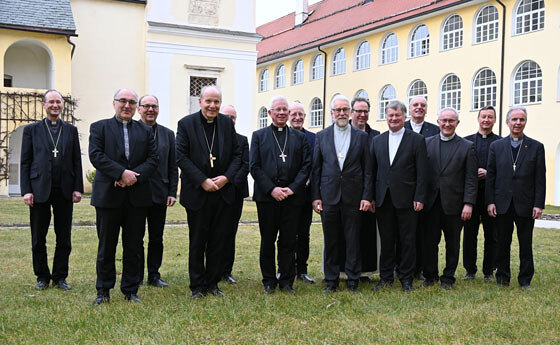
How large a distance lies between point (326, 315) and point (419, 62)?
87.4 ft

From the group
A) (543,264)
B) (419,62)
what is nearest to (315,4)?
(419,62)

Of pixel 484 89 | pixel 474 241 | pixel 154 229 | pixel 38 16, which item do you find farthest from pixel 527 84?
pixel 154 229

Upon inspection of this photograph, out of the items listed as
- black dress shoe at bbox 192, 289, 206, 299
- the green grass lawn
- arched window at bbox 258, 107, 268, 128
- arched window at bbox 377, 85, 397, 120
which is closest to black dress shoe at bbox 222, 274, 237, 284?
the green grass lawn

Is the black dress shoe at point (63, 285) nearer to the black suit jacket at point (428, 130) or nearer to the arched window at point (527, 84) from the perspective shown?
the black suit jacket at point (428, 130)

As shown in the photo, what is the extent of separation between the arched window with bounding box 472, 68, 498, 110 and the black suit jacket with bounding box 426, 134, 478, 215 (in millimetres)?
21194

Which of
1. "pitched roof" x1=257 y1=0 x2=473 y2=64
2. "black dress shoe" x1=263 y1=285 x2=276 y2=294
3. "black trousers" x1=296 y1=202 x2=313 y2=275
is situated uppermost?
"pitched roof" x1=257 y1=0 x2=473 y2=64

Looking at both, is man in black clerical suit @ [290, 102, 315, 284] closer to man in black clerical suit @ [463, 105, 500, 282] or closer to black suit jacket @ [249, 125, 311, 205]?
black suit jacket @ [249, 125, 311, 205]

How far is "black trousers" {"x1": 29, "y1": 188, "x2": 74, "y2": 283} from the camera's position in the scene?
652cm

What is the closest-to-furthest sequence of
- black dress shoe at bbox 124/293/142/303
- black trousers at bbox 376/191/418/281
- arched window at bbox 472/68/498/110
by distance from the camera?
black dress shoe at bbox 124/293/142/303 → black trousers at bbox 376/191/418/281 → arched window at bbox 472/68/498/110

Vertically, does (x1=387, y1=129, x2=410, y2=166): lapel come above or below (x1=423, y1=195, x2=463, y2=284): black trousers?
above

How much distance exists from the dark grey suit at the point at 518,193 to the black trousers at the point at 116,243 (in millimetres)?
4061

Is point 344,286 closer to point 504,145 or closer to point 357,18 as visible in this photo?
point 504,145

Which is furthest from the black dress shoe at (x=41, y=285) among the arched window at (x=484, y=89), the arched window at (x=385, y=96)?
the arched window at (x=385, y=96)

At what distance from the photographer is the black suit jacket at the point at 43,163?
6395mm
